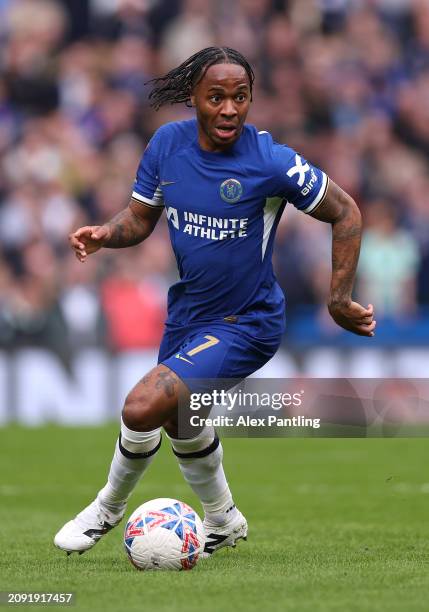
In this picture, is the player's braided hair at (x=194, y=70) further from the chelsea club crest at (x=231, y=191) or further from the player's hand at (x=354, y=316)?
the player's hand at (x=354, y=316)

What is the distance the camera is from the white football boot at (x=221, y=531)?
7.03 metres

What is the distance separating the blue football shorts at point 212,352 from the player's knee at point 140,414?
22 cm

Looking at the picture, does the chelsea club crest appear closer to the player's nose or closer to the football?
the player's nose

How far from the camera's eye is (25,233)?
16.6 meters

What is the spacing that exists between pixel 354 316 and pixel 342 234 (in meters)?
0.42

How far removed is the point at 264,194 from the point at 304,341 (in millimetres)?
9179

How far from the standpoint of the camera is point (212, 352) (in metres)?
6.48

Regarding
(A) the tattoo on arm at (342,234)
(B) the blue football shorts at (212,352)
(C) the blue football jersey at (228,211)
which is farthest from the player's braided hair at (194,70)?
(B) the blue football shorts at (212,352)

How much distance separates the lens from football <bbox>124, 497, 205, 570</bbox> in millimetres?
6328

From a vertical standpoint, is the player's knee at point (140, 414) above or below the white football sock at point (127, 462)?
above


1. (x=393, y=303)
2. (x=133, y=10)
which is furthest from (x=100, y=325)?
(x=133, y=10)

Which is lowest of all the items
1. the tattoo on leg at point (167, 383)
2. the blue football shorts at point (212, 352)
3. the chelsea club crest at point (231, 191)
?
the tattoo on leg at point (167, 383)

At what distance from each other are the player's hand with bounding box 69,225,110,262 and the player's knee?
0.77 m

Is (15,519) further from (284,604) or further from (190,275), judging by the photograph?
(284,604)
